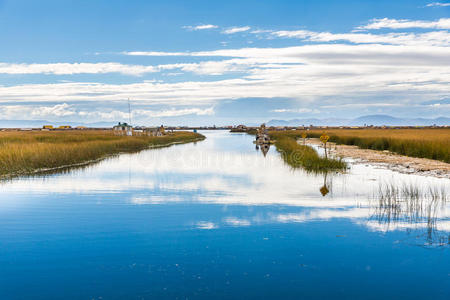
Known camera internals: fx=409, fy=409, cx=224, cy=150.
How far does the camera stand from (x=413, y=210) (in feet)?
46.5

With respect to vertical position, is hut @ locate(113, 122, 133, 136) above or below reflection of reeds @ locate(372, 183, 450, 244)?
above

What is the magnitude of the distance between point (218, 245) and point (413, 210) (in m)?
7.63

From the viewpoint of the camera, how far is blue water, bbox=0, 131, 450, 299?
→ 8.06 meters

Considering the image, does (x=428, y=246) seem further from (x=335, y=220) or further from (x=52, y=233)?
(x=52, y=233)

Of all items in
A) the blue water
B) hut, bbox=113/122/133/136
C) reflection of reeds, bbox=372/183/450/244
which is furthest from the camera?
hut, bbox=113/122/133/136

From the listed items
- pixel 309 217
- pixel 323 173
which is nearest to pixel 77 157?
pixel 323 173

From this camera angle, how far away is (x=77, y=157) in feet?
107

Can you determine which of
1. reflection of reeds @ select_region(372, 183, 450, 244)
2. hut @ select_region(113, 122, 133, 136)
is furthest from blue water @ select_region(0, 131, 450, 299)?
hut @ select_region(113, 122, 133, 136)

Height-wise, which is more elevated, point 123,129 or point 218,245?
point 123,129

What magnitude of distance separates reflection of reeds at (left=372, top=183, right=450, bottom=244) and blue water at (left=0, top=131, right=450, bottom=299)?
94 millimetres

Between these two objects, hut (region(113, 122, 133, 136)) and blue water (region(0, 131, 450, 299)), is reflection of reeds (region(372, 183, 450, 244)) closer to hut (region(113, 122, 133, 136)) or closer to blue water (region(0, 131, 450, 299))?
blue water (region(0, 131, 450, 299))

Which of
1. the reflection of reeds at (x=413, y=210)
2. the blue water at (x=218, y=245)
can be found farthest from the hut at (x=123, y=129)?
the reflection of reeds at (x=413, y=210)

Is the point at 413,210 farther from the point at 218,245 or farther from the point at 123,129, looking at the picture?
the point at 123,129

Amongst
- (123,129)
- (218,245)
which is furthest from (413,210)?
(123,129)
